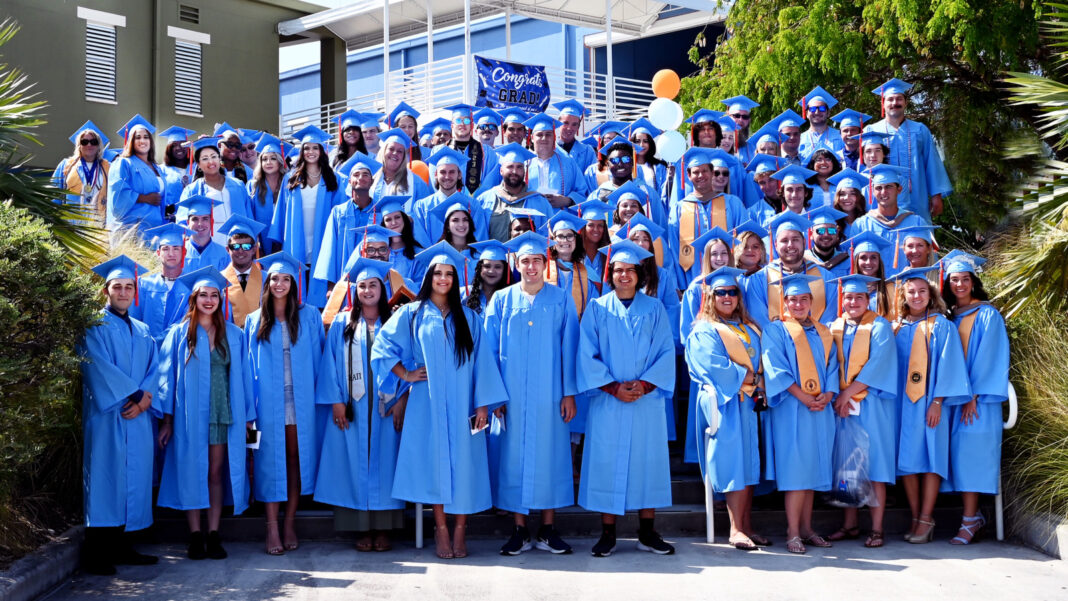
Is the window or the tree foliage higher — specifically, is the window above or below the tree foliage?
above

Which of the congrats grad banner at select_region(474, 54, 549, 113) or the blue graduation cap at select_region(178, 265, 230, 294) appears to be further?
the congrats grad banner at select_region(474, 54, 549, 113)

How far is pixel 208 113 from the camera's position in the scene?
19328 mm

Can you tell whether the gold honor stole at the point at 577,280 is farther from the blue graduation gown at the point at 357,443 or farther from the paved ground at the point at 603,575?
the paved ground at the point at 603,575

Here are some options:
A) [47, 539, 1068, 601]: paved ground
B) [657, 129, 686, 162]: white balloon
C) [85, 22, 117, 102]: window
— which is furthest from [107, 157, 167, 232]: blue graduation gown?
[85, 22, 117, 102]: window

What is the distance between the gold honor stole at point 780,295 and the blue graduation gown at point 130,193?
17.9ft

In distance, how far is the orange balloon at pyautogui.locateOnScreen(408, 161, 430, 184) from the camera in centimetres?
994

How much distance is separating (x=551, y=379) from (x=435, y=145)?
4651 mm

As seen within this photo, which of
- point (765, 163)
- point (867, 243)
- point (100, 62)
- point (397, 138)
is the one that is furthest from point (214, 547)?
point (100, 62)

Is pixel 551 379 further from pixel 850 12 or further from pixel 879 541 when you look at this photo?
pixel 850 12

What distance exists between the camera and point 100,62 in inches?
701

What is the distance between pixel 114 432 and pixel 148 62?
46.0 feet

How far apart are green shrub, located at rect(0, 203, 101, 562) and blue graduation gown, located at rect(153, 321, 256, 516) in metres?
0.61

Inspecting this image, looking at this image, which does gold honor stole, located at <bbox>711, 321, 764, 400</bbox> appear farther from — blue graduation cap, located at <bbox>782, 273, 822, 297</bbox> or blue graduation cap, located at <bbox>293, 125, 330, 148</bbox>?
blue graduation cap, located at <bbox>293, 125, 330, 148</bbox>

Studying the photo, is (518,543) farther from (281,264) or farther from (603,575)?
(281,264)
